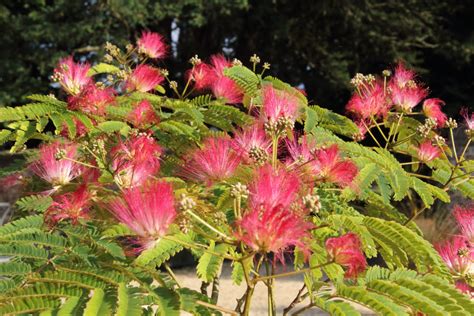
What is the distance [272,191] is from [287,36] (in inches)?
376

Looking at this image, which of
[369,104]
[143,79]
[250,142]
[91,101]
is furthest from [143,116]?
[369,104]

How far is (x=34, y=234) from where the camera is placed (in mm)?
1575

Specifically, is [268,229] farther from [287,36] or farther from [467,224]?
[287,36]

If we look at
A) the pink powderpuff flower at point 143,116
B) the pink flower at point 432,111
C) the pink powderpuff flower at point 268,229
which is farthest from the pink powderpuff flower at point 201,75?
the pink powderpuff flower at point 268,229

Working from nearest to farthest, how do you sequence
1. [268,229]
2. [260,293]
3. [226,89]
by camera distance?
[268,229]
[226,89]
[260,293]

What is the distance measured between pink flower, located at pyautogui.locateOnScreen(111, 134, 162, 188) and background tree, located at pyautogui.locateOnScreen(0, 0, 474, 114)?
802 centimetres

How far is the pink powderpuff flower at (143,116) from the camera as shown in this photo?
189cm

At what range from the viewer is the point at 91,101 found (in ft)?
6.44

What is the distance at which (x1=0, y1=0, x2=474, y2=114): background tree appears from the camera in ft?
31.4

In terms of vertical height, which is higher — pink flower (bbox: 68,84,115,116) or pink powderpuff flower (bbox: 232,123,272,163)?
pink flower (bbox: 68,84,115,116)

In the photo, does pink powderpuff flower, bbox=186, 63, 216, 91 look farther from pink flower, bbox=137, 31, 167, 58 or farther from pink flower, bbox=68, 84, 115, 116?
pink flower, bbox=68, 84, 115, 116

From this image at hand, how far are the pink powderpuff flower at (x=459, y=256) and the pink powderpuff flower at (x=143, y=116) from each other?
957mm

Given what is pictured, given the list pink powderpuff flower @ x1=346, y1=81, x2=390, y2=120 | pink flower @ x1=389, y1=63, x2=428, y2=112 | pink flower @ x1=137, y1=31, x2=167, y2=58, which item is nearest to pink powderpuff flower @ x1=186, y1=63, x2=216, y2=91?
pink flower @ x1=137, y1=31, x2=167, y2=58

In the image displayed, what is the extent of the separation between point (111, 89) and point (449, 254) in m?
1.26
